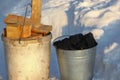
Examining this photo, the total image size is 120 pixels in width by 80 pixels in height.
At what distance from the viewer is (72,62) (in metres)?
4.81

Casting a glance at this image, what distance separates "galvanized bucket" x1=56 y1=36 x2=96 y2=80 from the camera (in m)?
4.73

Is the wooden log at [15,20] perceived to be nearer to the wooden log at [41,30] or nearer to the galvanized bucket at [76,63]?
the wooden log at [41,30]

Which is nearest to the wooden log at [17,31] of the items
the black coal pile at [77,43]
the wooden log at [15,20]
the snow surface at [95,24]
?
the wooden log at [15,20]

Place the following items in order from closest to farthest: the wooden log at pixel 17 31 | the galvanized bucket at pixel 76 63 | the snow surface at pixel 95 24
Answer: the wooden log at pixel 17 31 → the galvanized bucket at pixel 76 63 → the snow surface at pixel 95 24

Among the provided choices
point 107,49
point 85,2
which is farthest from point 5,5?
point 107,49

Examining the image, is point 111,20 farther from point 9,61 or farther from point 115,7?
point 9,61

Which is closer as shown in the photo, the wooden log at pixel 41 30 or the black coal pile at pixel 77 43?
the wooden log at pixel 41 30

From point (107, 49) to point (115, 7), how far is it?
176 cm

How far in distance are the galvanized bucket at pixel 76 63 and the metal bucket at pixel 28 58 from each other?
0.92ft

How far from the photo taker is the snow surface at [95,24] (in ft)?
17.3

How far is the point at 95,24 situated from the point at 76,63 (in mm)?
1947

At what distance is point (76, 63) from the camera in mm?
4805

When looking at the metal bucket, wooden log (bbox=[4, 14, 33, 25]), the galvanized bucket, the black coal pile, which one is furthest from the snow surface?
wooden log (bbox=[4, 14, 33, 25])

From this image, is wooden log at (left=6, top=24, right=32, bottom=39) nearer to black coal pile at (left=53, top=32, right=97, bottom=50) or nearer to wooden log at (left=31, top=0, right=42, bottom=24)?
wooden log at (left=31, top=0, right=42, bottom=24)
